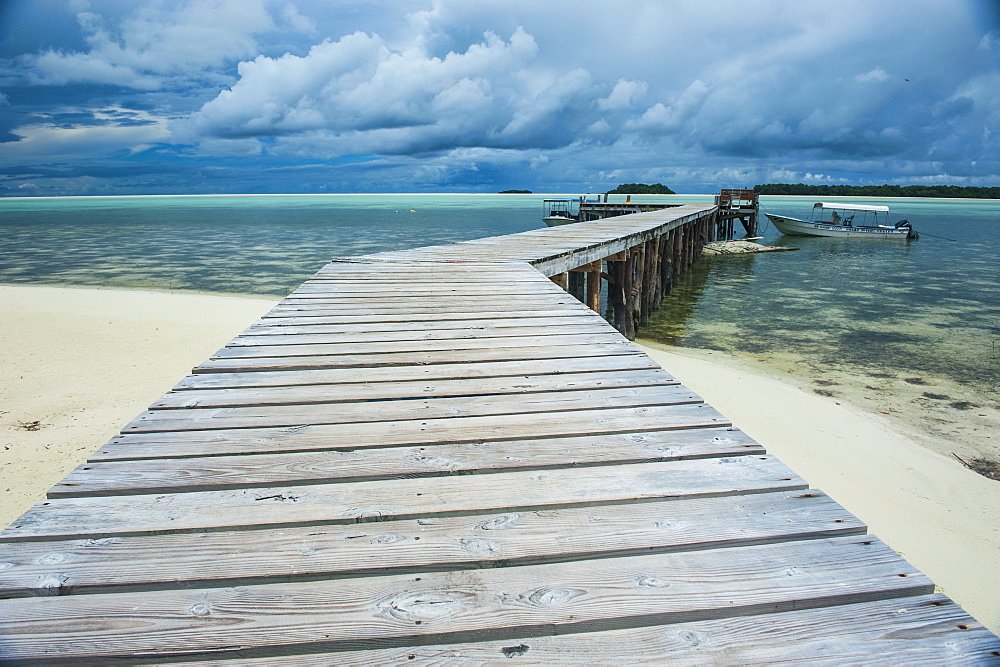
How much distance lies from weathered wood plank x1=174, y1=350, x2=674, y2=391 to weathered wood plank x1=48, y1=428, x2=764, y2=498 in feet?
2.82

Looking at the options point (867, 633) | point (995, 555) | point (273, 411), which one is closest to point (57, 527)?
point (273, 411)

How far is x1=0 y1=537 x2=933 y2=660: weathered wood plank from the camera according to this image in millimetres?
Answer: 1301

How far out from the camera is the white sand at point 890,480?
3867mm

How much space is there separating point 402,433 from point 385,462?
0.86 ft

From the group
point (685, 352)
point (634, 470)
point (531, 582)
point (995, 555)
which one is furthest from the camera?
point (685, 352)

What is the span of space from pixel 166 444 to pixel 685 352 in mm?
9539

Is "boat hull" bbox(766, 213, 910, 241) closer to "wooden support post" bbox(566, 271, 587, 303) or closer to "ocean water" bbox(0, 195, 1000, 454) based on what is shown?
"ocean water" bbox(0, 195, 1000, 454)

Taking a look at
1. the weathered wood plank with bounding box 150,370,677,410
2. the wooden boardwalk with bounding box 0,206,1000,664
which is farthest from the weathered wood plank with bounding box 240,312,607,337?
the wooden boardwalk with bounding box 0,206,1000,664

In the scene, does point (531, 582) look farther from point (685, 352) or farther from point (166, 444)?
point (685, 352)

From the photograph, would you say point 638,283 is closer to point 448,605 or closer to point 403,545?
point 403,545

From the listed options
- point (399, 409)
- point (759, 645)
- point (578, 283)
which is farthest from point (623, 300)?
point (759, 645)

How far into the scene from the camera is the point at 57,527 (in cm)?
168

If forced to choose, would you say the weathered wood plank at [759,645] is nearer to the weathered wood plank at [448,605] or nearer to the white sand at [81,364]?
the weathered wood plank at [448,605]

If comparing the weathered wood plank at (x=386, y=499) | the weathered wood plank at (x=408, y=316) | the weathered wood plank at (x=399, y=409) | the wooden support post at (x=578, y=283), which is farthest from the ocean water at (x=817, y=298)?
the weathered wood plank at (x=386, y=499)
